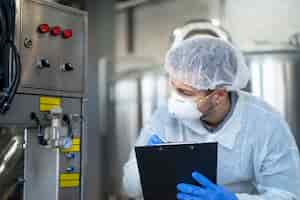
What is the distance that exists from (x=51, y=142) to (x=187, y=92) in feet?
1.60

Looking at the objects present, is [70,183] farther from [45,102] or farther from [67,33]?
[67,33]

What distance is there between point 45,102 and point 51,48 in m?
0.18

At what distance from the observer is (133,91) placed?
2715 millimetres

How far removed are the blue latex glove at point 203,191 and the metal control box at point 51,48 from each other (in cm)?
48

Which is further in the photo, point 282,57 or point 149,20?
point 149,20

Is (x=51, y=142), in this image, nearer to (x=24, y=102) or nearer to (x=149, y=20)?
(x=24, y=102)

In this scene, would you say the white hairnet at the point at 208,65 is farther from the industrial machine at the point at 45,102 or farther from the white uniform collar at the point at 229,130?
the industrial machine at the point at 45,102

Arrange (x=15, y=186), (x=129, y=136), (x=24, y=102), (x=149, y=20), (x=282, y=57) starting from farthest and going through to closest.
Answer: (x=149, y=20) < (x=129, y=136) < (x=282, y=57) < (x=15, y=186) < (x=24, y=102)

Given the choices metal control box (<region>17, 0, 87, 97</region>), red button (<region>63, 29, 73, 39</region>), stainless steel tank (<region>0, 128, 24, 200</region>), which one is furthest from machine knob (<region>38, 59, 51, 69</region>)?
stainless steel tank (<region>0, 128, 24, 200</region>)

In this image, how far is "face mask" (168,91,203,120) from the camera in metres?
1.50

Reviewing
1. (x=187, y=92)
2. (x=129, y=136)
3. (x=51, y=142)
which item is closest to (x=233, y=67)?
(x=187, y=92)

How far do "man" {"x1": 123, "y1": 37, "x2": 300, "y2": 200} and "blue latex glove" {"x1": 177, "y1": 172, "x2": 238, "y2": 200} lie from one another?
15 centimetres

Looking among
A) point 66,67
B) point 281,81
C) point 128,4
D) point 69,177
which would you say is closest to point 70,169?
point 69,177

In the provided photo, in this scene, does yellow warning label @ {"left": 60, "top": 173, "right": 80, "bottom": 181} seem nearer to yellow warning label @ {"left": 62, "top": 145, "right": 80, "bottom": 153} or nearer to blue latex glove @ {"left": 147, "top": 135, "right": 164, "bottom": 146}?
yellow warning label @ {"left": 62, "top": 145, "right": 80, "bottom": 153}
